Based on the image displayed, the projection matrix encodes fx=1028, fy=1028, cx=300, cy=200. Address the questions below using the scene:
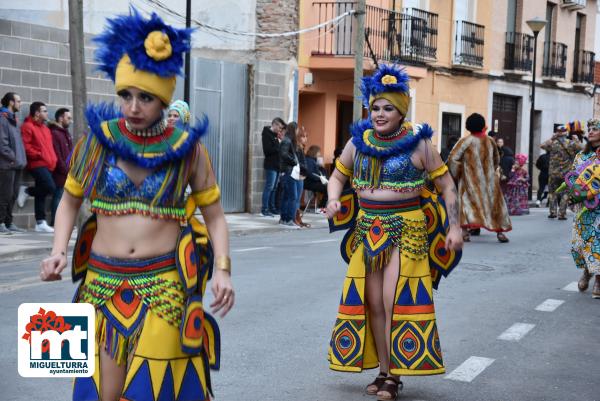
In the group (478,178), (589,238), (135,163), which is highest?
(135,163)

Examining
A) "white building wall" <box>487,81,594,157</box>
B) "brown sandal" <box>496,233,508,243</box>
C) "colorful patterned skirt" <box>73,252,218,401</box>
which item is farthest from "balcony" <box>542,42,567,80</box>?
"colorful patterned skirt" <box>73,252,218,401</box>

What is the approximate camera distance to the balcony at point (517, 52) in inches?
1390

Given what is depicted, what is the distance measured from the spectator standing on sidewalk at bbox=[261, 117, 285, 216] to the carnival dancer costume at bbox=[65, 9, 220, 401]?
15455 millimetres

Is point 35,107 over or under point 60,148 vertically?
over

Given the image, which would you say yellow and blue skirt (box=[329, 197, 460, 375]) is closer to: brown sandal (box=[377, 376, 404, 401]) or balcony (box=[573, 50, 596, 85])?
brown sandal (box=[377, 376, 404, 401])

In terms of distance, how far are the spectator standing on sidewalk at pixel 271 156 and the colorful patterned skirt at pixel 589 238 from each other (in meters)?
10.1

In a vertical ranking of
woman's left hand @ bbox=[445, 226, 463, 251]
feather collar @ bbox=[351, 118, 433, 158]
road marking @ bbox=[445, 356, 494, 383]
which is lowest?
road marking @ bbox=[445, 356, 494, 383]

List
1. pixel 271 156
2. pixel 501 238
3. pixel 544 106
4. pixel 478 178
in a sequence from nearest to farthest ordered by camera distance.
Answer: pixel 478 178 < pixel 501 238 < pixel 271 156 < pixel 544 106

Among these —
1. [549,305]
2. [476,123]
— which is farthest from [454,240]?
[476,123]

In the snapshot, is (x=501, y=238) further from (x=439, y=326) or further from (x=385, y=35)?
(x=385, y=35)

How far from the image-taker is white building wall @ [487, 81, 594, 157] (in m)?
35.9

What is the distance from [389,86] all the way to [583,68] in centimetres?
3677

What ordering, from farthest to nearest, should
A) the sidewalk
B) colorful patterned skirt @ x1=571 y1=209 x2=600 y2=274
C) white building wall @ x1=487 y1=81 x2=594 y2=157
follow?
white building wall @ x1=487 y1=81 x2=594 y2=157 < the sidewalk < colorful patterned skirt @ x1=571 y1=209 x2=600 y2=274

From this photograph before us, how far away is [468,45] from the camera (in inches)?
1296
